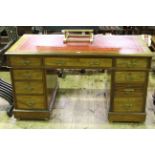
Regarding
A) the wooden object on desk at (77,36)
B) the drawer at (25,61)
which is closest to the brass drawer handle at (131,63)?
the wooden object on desk at (77,36)

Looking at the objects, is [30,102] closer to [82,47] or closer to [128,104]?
[82,47]

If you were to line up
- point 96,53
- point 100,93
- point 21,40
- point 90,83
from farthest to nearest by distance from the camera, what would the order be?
point 90,83 < point 100,93 < point 21,40 < point 96,53

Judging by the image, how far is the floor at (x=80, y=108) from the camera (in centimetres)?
252

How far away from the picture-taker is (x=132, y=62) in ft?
7.39

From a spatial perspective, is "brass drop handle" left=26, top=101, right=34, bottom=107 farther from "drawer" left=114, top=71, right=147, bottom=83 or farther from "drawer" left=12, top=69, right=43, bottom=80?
"drawer" left=114, top=71, right=147, bottom=83

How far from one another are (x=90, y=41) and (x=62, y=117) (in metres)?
0.79

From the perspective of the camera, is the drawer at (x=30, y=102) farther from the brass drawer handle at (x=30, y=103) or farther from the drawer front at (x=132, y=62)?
the drawer front at (x=132, y=62)

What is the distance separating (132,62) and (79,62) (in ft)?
1.45

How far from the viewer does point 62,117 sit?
8.69ft

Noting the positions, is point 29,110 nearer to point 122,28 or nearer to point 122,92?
point 122,92

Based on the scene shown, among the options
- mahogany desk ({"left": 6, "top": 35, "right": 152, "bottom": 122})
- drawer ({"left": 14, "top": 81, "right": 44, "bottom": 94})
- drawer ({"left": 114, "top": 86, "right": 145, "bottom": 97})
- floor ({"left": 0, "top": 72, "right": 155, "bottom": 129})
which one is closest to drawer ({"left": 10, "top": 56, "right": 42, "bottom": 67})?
mahogany desk ({"left": 6, "top": 35, "right": 152, "bottom": 122})

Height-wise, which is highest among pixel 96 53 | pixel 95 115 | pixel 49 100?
pixel 96 53

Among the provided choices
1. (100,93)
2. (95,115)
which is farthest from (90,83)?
(95,115)

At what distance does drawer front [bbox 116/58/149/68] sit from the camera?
2236 millimetres
